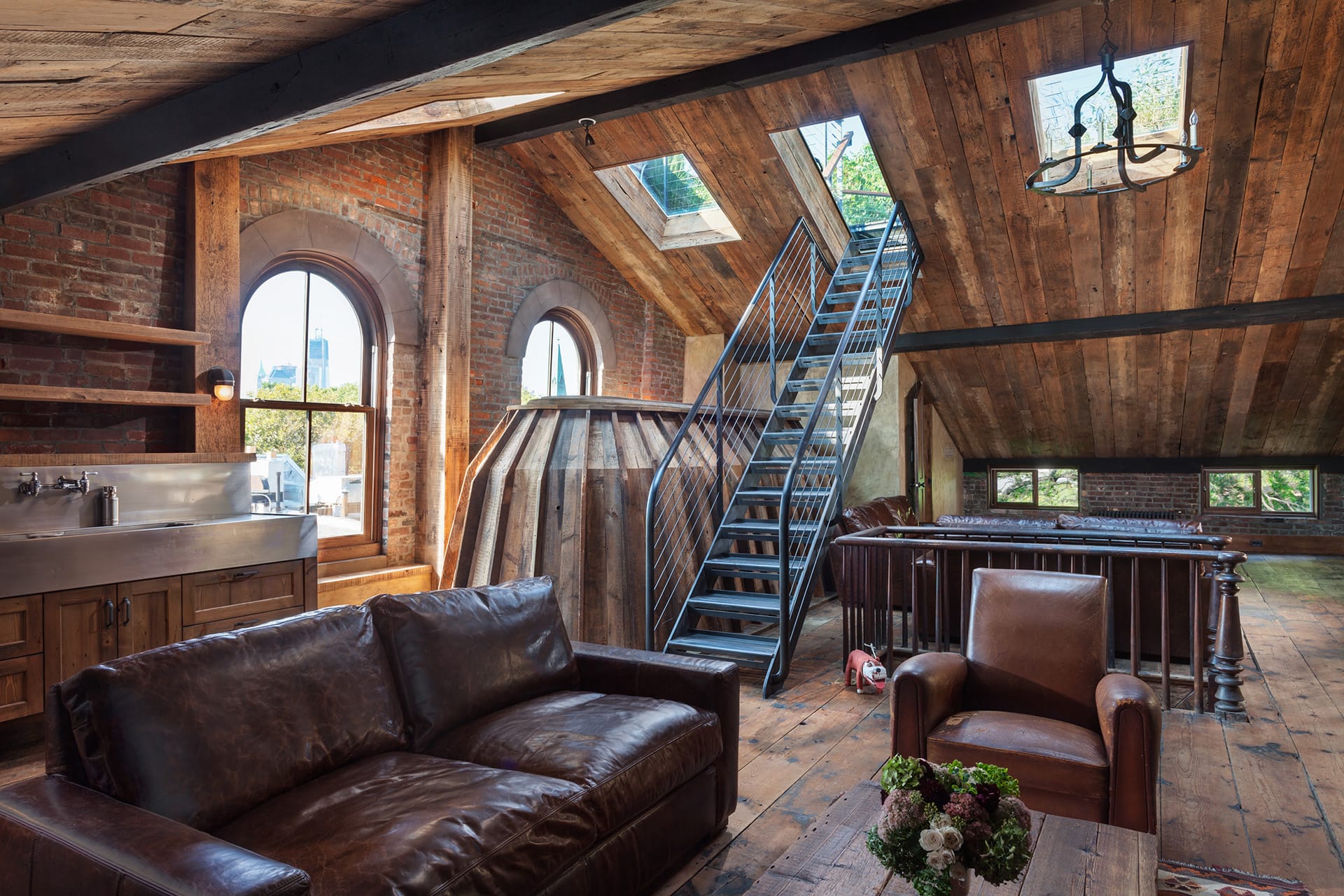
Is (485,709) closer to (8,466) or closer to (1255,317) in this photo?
(8,466)

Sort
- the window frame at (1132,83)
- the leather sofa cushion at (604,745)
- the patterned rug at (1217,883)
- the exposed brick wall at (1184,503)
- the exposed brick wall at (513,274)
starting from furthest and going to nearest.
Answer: the exposed brick wall at (1184,503), the exposed brick wall at (513,274), the window frame at (1132,83), the patterned rug at (1217,883), the leather sofa cushion at (604,745)

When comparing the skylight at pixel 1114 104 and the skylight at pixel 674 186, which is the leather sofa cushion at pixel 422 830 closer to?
the skylight at pixel 1114 104

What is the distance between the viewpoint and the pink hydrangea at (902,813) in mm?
1503

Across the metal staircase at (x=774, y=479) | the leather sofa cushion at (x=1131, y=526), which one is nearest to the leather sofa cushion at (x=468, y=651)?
the metal staircase at (x=774, y=479)

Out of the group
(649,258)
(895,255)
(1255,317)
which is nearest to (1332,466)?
(1255,317)

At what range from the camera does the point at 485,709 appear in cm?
258

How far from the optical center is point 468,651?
2.59m

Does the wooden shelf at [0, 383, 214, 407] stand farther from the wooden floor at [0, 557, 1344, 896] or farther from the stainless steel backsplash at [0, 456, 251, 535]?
the wooden floor at [0, 557, 1344, 896]

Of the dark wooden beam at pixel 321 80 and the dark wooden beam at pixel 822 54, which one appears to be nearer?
the dark wooden beam at pixel 321 80

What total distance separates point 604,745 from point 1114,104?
5.29 m

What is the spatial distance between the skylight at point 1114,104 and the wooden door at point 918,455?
10.8 ft

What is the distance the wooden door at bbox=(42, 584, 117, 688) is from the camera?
335 cm

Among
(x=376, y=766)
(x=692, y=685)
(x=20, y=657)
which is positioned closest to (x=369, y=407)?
(x=20, y=657)

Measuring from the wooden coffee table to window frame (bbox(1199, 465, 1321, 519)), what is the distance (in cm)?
986
